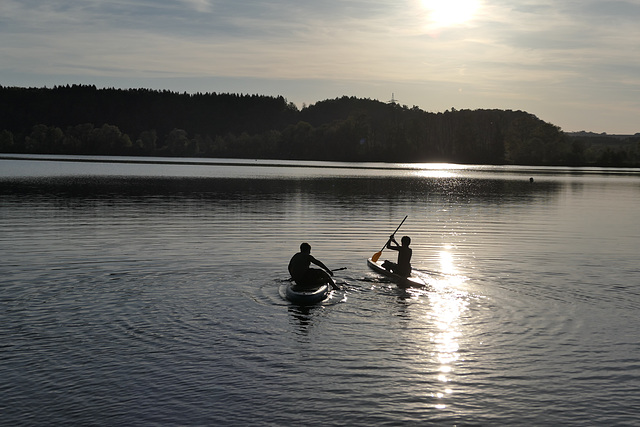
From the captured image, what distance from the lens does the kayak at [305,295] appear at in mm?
20578

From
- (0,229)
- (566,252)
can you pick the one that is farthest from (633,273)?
(0,229)

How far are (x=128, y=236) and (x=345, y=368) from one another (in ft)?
78.5

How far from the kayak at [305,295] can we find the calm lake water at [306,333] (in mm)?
465

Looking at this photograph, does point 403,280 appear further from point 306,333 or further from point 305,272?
point 306,333

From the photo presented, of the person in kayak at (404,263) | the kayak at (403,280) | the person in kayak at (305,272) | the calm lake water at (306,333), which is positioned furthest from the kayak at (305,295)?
the person in kayak at (404,263)

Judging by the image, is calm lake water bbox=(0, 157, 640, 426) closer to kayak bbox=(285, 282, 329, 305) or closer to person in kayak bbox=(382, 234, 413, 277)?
kayak bbox=(285, 282, 329, 305)

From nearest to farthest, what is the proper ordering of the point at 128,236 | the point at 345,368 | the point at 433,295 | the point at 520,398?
the point at 520,398 → the point at 345,368 → the point at 433,295 → the point at 128,236

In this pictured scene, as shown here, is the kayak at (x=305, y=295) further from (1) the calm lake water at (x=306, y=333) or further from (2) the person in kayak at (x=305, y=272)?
(2) the person in kayak at (x=305, y=272)

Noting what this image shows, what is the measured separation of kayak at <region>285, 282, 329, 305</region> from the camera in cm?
2058

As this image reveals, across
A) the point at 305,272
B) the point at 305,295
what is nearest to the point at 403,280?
the point at 305,272

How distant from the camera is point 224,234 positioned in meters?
37.6

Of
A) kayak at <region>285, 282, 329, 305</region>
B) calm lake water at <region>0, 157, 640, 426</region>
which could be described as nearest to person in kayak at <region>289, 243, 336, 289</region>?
kayak at <region>285, 282, 329, 305</region>

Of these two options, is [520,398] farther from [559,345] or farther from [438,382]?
[559,345]

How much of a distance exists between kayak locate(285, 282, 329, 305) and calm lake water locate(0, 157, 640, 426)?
1.52 feet
